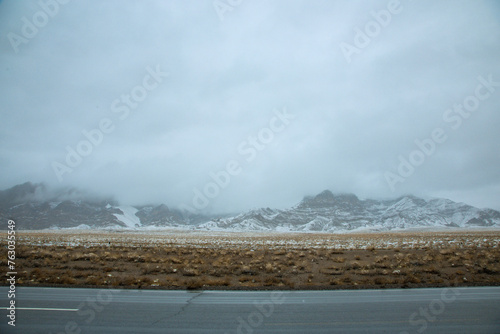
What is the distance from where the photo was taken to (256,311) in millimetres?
9680

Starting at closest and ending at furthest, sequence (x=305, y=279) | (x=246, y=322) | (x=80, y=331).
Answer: (x=80, y=331) < (x=246, y=322) < (x=305, y=279)

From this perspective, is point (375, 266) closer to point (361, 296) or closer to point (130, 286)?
point (361, 296)

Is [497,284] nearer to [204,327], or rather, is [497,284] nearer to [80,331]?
[204,327]

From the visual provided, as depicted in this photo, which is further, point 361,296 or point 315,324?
point 361,296

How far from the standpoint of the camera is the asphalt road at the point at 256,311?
804 cm

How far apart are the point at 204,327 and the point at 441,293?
9.39 meters

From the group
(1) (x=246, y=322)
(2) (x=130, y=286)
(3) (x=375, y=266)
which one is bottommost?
(3) (x=375, y=266)

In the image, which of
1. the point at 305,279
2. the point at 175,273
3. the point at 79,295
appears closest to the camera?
the point at 79,295

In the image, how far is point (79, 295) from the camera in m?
12.1

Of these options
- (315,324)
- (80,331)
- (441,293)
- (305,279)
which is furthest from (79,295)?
(441,293)

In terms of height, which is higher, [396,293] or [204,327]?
[204,327]

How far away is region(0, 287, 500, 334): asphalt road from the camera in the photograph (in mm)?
8039

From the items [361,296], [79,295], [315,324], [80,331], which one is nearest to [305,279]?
[361,296]

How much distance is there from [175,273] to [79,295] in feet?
22.9
